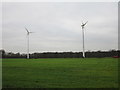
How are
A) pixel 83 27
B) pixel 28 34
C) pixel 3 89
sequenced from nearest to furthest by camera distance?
pixel 3 89
pixel 83 27
pixel 28 34

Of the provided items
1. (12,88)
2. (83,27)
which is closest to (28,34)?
(83,27)

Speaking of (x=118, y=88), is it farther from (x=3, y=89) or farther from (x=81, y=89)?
(x=3, y=89)

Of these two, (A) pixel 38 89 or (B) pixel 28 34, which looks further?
(B) pixel 28 34

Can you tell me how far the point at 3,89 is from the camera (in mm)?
10336

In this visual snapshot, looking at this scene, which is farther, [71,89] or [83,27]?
[83,27]

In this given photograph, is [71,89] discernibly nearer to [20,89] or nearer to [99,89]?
[99,89]

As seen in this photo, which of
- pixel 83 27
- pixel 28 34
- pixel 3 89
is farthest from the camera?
pixel 28 34

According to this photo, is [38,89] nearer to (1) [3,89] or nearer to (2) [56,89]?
(2) [56,89]

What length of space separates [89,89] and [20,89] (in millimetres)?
3713

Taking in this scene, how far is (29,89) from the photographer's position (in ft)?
34.4

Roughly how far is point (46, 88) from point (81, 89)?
1.93 meters

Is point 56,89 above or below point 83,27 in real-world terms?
below

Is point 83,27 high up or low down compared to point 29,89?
up

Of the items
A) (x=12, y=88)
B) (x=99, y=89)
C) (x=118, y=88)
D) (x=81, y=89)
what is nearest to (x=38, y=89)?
(x=12, y=88)
